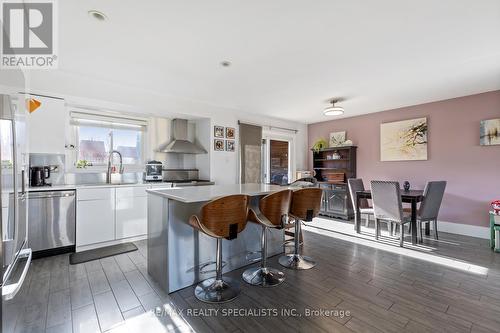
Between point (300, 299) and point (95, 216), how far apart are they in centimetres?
304

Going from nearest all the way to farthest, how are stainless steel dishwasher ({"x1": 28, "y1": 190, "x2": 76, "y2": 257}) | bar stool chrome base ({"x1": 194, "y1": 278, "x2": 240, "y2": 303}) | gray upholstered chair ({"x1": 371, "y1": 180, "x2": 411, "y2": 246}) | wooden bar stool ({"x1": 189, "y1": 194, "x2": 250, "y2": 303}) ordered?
1. wooden bar stool ({"x1": 189, "y1": 194, "x2": 250, "y2": 303})
2. bar stool chrome base ({"x1": 194, "y1": 278, "x2": 240, "y2": 303})
3. stainless steel dishwasher ({"x1": 28, "y1": 190, "x2": 76, "y2": 257})
4. gray upholstered chair ({"x1": 371, "y1": 180, "x2": 411, "y2": 246})

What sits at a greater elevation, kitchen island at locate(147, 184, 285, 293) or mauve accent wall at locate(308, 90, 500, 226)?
mauve accent wall at locate(308, 90, 500, 226)

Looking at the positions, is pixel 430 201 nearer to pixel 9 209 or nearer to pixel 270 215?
pixel 270 215

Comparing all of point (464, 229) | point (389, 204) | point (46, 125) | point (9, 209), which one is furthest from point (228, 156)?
point (464, 229)

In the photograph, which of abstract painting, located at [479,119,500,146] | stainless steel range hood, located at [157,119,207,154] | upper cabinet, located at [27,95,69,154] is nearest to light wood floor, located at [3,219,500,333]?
upper cabinet, located at [27,95,69,154]

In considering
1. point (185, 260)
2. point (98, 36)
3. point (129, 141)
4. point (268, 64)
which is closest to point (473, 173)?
point (268, 64)

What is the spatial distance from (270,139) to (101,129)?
12.9ft

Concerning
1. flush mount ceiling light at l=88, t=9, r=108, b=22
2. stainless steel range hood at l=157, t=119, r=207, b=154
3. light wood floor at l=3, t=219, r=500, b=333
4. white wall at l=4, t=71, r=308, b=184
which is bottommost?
light wood floor at l=3, t=219, r=500, b=333

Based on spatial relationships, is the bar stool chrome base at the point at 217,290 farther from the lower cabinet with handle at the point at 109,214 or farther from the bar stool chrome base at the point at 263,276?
the lower cabinet with handle at the point at 109,214

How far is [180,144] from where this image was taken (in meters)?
4.68

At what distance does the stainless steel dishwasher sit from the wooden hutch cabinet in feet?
16.5

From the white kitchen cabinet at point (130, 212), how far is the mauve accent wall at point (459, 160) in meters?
5.12

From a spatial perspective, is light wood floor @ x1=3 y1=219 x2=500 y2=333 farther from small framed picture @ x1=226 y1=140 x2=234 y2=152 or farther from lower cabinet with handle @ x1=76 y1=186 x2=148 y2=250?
small framed picture @ x1=226 y1=140 x2=234 y2=152

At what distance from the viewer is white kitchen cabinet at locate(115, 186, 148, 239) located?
3.59 m
